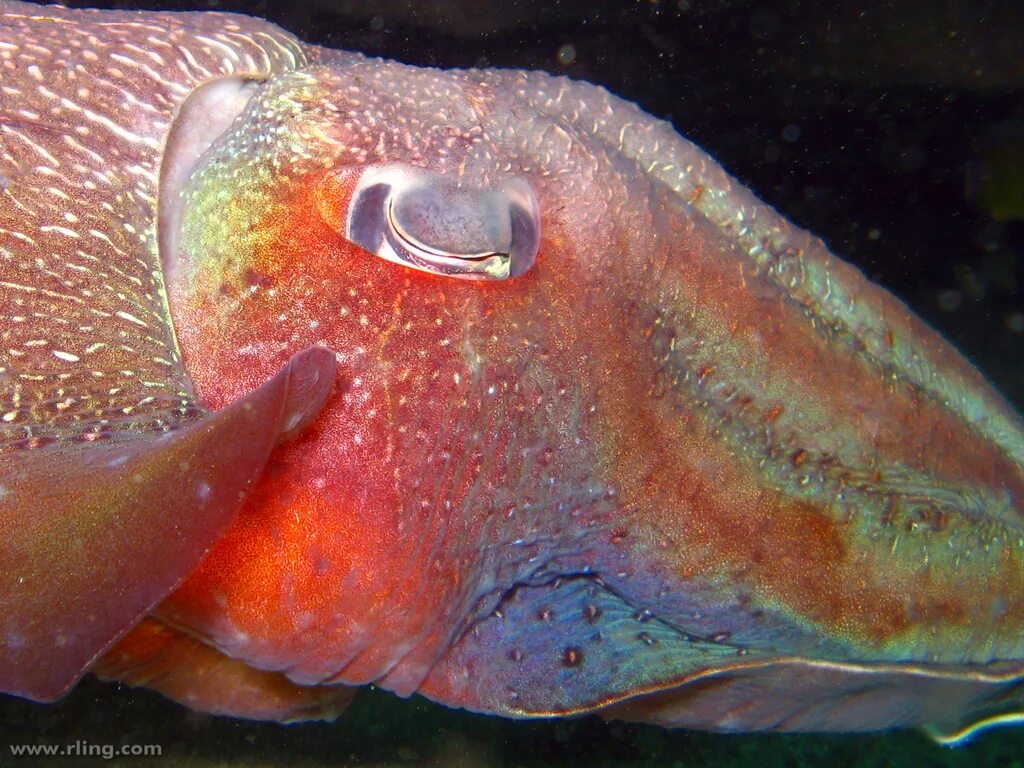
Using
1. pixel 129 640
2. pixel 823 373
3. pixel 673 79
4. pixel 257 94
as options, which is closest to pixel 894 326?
pixel 823 373

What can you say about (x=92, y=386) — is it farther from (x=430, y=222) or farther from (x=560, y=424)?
(x=560, y=424)

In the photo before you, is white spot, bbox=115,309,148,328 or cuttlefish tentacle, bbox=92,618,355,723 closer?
white spot, bbox=115,309,148,328

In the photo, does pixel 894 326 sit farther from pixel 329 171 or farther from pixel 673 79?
pixel 673 79

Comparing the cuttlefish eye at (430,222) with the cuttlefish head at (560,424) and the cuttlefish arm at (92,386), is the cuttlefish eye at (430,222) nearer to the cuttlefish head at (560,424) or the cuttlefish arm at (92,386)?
the cuttlefish head at (560,424)

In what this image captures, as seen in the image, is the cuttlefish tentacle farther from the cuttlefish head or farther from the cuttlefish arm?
the cuttlefish arm

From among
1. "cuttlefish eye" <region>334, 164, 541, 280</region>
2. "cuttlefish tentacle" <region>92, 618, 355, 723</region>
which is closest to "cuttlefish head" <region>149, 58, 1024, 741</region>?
"cuttlefish eye" <region>334, 164, 541, 280</region>

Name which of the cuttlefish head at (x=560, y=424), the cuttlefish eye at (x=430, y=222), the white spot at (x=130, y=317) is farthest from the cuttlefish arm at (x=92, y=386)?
the cuttlefish eye at (x=430, y=222)

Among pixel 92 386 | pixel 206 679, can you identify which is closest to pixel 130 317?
pixel 92 386
